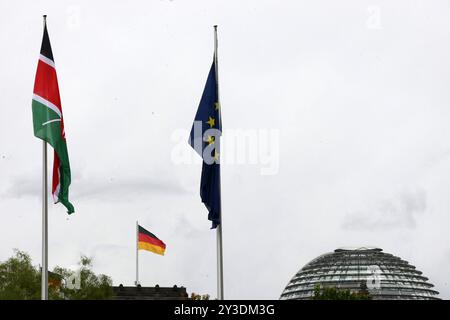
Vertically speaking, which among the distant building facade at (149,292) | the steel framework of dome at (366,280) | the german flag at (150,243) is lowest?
the distant building facade at (149,292)

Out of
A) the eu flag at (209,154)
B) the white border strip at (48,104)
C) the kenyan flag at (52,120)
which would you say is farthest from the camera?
the white border strip at (48,104)

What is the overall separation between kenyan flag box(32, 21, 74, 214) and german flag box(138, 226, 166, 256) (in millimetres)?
39740

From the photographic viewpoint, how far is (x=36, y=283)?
80.5 m

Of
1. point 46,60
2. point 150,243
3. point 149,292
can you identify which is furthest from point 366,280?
point 46,60

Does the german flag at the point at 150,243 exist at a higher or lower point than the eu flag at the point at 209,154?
higher

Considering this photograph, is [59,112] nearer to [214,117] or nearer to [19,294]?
[214,117]

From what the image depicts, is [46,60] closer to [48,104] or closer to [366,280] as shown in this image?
[48,104]

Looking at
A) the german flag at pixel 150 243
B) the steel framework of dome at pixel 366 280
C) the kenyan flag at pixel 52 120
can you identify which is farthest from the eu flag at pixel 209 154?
the steel framework of dome at pixel 366 280

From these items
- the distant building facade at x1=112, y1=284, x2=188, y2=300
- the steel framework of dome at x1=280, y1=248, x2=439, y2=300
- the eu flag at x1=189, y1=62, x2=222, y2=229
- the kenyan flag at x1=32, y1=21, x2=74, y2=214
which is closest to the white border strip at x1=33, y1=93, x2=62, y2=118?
the kenyan flag at x1=32, y1=21, x2=74, y2=214

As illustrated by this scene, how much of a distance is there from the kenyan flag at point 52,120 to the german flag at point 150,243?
39.7 meters

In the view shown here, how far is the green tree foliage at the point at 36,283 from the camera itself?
261 feet

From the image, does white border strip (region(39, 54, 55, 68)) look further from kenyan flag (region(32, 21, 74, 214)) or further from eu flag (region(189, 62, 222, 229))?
eu flag (region(189, 62, 222, 229))

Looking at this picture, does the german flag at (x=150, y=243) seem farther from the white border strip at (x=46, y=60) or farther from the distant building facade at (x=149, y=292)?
the white border strip at (x=46, y=60)
